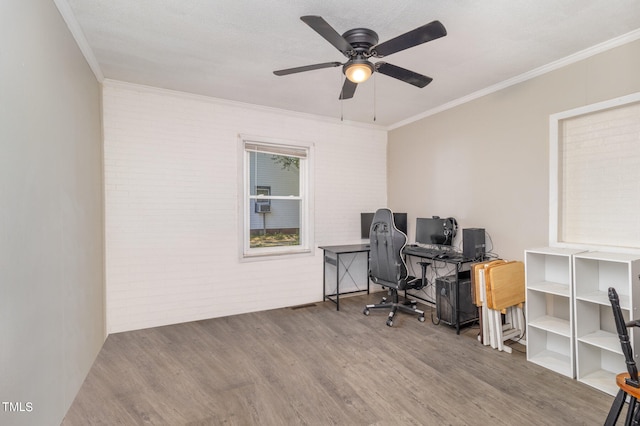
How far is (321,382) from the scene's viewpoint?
8.04ft

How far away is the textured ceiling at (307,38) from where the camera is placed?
2100mm

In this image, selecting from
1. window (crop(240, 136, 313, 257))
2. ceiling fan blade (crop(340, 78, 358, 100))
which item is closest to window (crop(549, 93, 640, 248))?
ceiling fan blade (crop(340, 78, 358, 100))

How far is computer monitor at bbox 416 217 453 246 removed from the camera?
389 centimetres

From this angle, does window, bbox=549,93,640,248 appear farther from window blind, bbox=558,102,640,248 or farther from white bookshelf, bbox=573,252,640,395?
white bookshelf, bbox=573,252,640,395

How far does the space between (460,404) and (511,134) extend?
271 cm

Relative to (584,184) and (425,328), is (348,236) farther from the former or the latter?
(584,184)

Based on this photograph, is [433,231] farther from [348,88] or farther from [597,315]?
[348,88]

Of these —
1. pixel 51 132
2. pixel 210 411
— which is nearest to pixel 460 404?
pixel 210 411

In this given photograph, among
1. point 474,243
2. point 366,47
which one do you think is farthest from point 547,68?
point 366,47

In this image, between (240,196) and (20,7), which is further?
(240,196)

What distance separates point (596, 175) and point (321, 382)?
2962 millimetres

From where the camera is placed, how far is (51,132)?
1839 mm

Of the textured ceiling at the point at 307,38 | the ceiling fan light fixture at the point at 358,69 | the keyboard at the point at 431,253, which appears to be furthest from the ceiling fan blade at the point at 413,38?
the keyboard at the point at 431,253

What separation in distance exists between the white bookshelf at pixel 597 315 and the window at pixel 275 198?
306 cm
